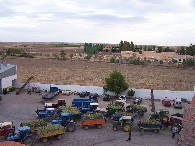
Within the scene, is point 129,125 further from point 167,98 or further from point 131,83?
point 131,83

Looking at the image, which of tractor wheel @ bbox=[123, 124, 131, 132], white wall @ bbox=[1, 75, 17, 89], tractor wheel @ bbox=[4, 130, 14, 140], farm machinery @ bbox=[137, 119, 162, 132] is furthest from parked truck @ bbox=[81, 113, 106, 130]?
white wall @ bbox=[1, 75, 17, 89]

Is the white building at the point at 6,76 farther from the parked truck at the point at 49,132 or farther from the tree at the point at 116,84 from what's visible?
the parked truck at the point at 49,132

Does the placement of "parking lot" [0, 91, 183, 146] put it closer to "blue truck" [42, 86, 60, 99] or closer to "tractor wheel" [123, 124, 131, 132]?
"tractor wheel" [123, 124, 131, 132]

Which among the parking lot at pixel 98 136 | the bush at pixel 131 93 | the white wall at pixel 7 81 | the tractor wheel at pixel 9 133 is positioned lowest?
the parking lot at pixel 98 136

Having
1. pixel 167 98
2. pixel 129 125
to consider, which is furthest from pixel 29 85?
pixel 129 125

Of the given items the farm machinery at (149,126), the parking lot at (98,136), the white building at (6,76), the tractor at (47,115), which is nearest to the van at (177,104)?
the parking lot at (98,136)

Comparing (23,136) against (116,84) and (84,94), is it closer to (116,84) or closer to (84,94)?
(84,94)
